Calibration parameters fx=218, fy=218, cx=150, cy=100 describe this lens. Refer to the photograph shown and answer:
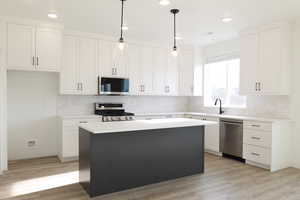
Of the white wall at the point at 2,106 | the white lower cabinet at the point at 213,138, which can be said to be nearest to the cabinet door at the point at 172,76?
the white lower cabinet at the point at 213,138

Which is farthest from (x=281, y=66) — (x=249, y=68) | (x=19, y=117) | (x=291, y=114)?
(x=19, y=117)

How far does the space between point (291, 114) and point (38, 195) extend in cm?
449

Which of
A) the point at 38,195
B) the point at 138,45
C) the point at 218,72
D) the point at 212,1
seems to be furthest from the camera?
the point at 218,72

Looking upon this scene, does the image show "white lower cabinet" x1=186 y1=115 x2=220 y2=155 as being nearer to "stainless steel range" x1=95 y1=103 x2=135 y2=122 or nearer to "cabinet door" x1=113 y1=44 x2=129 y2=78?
"stainless steel range" x1=95 y1=103 x2=135 y2=122

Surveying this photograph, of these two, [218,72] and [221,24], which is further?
[218,72]

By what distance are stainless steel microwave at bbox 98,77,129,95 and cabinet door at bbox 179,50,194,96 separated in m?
1.68

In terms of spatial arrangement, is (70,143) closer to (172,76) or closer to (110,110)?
(110,110)

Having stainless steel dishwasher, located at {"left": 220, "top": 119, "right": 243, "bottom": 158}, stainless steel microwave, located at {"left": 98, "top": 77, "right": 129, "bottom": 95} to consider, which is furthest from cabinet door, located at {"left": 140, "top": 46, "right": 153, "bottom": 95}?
stainless steel dishwasher, located at {"left": 220, "top": 119, "right": 243, "bottom": 158}

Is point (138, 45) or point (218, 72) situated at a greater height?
point (138, 45)

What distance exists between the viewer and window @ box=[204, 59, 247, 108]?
5.30m

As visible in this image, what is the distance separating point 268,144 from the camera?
3951mm

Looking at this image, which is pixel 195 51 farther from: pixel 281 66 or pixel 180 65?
pixel 281 66

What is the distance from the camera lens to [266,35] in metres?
4.19

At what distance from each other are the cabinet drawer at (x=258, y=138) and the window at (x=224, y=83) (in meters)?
1.02
